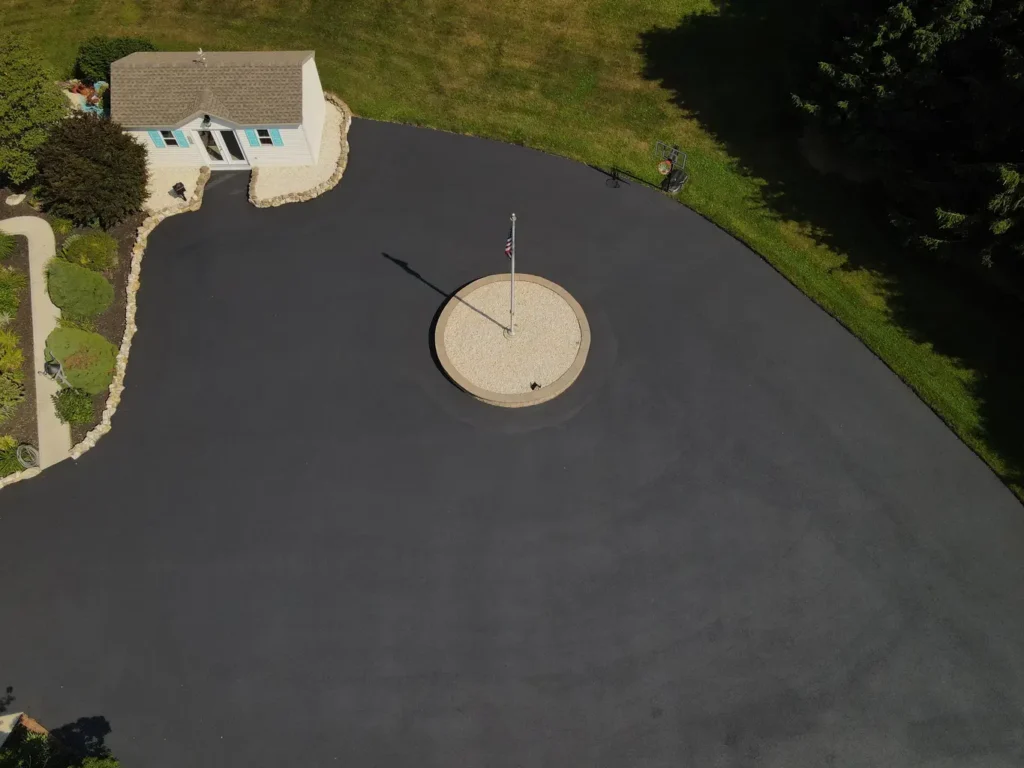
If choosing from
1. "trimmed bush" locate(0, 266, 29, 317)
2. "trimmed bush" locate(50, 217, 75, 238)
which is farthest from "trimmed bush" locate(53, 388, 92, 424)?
"trimmed bush" locate(50, 217, 75, 238)

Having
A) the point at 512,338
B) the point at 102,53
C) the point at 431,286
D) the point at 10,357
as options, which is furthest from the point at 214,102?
the point at 512,338

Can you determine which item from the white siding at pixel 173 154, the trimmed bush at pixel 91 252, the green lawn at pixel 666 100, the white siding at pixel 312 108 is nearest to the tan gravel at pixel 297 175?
the white siding at pixel 312 108

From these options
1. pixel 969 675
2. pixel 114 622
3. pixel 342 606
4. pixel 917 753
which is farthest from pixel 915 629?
pixel 114 622

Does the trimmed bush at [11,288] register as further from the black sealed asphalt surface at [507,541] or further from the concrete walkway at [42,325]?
the black sealed asphalt surface at [507,541]

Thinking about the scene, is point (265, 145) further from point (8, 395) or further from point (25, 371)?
point (8, 395)

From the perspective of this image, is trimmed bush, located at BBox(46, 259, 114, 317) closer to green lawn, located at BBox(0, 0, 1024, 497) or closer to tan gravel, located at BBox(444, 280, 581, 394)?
tan gravel, located at BBox(444, 280, 581, 394)

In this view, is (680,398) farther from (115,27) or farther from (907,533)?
(115,27)
